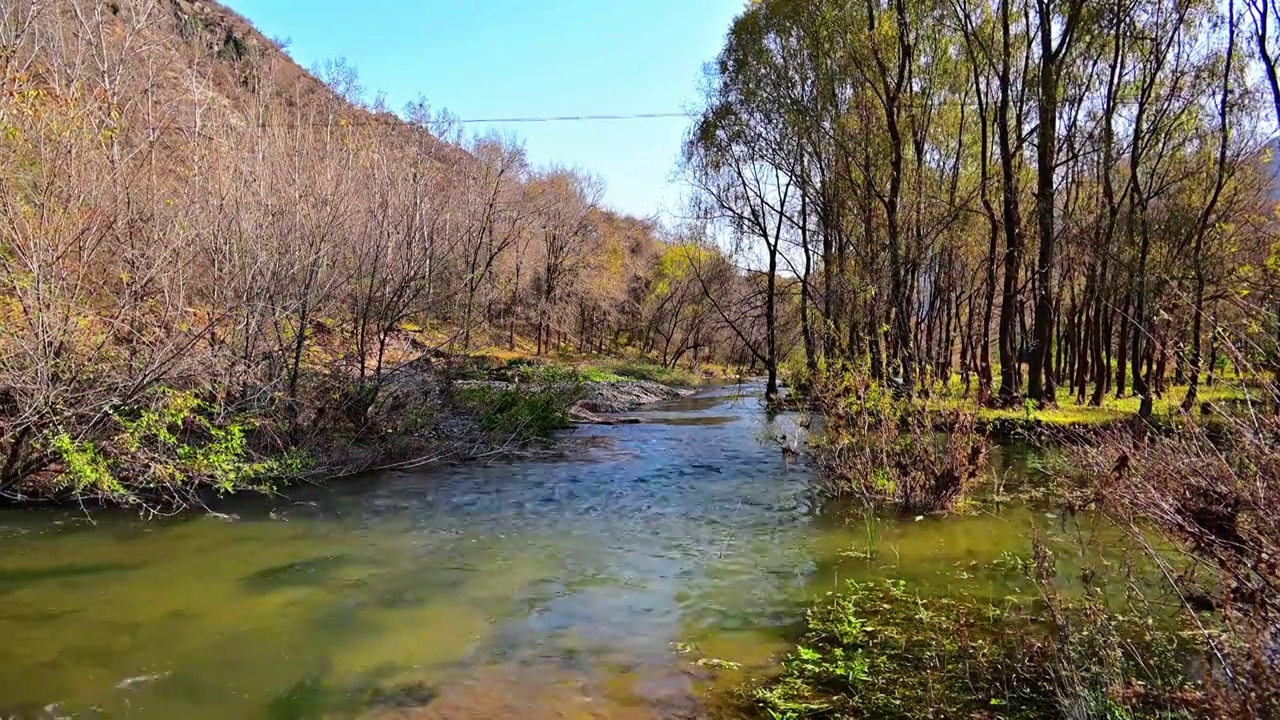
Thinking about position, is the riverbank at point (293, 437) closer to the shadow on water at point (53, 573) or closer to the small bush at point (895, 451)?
the shadow on water at point (53, 573)

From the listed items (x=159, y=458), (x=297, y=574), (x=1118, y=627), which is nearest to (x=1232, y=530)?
(x=1118, y=627)

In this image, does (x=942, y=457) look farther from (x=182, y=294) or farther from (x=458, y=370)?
(x=458, y=370)

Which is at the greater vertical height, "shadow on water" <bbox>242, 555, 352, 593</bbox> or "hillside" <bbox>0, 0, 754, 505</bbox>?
"hillside" <bbox>0, 0, 754, 505</bbox>

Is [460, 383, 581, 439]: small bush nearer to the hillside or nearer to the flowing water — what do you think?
the hillside

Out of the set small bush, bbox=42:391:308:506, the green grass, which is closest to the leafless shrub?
the green grass

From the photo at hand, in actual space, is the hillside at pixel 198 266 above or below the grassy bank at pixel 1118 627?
above

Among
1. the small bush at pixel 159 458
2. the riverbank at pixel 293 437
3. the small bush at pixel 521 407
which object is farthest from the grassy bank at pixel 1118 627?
the small bush at pixel 521 407

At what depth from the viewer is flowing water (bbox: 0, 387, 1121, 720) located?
527 cm

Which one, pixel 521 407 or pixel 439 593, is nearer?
pixel 439 593

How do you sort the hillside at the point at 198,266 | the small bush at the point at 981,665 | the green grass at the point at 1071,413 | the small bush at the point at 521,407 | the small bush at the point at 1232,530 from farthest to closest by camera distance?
the small bush at the point at 521,407, the green grass at the point at 1071,413, the hillside at the point at 198,266, the small bush at the point at 981,665, the small bush at the point at 1232,530

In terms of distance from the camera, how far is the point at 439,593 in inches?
291

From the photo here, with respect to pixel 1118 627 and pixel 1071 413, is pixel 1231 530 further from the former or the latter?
pixel 1071 413

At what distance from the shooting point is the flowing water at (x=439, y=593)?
17.3 feet

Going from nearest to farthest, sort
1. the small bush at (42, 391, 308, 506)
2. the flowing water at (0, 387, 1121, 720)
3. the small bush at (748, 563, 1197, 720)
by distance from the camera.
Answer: the small bush at (748, 563, 1197, 720), the flowing water at (0, 387, 1121, 720), the small bush at (42, 391, 308, 506)
